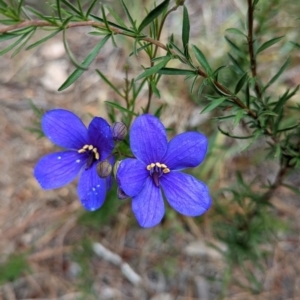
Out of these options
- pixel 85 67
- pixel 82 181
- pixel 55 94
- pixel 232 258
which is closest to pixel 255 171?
pixel 232 258

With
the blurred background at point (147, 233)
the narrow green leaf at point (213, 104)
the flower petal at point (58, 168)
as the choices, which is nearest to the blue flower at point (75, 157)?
the flower petal at point (58, 168)

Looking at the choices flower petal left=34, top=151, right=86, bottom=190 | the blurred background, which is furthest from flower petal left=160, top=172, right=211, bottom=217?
the blurred background

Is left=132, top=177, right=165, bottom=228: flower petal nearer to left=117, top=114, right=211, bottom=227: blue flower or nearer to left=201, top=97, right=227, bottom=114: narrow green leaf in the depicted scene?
left=117, top=114, right=211, bottom=227: blue flower

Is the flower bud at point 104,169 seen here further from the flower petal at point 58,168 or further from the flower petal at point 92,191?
the flower petal at point 58,168

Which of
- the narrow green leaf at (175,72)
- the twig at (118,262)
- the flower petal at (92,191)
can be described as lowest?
the twig at (118,262)

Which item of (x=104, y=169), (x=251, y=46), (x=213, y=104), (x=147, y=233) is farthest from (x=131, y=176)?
(x=147, y=233)

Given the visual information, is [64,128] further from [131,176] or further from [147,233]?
[147,233]

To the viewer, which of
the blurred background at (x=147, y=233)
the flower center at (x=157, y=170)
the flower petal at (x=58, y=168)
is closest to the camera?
the flower center at (x=157, y=170)
